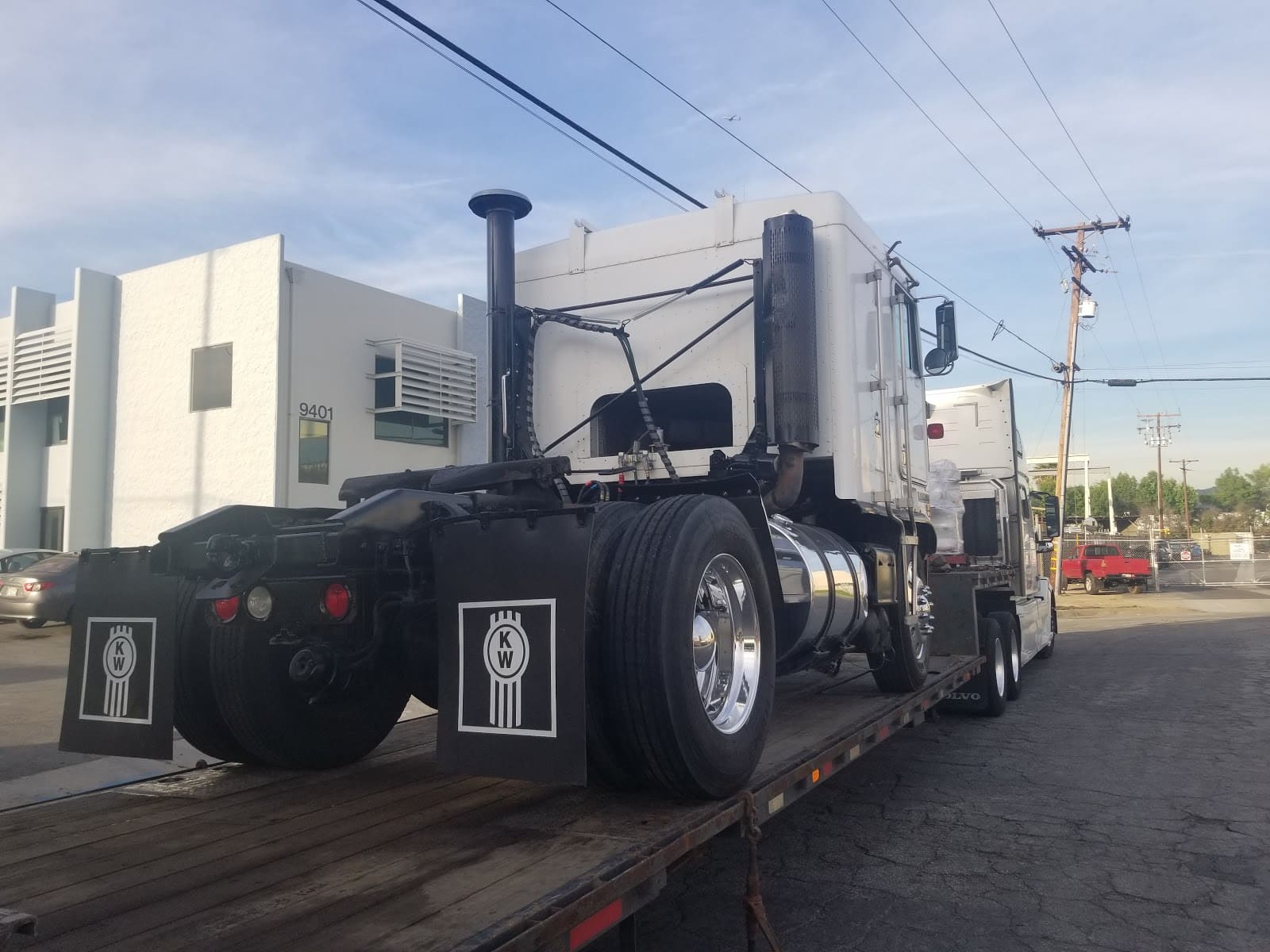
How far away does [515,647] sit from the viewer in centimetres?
310

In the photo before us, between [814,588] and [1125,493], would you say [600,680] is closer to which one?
[814,588]

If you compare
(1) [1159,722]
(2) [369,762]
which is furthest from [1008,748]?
(2) [369,762]

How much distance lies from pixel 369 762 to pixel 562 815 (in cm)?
149

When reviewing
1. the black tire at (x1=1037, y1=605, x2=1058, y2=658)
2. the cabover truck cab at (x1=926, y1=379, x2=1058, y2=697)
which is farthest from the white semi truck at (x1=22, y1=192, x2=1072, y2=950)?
the black tire at (x1=1037, y1=605, x2=1058, y2=658)

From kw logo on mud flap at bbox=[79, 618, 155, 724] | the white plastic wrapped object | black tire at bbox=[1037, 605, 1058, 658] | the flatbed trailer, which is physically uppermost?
the white plastic wrapped object

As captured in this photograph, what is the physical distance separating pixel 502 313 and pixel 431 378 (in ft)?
42.9

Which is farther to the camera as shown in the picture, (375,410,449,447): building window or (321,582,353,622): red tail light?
(375,410,449,447): building window

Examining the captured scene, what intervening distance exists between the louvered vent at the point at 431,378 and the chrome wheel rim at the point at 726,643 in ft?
48.2

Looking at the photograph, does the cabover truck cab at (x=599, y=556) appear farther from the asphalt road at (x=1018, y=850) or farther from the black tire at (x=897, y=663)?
the asphalt road at (x=1018, y=850)

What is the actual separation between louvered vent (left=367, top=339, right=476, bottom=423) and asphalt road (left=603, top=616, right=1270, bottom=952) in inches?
467

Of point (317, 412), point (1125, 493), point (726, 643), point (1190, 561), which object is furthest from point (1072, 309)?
point (1125, 493)

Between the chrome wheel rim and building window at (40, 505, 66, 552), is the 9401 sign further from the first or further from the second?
the chrome wheel rim

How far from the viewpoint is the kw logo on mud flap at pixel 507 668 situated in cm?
304

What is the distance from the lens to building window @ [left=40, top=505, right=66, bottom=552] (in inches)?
841
